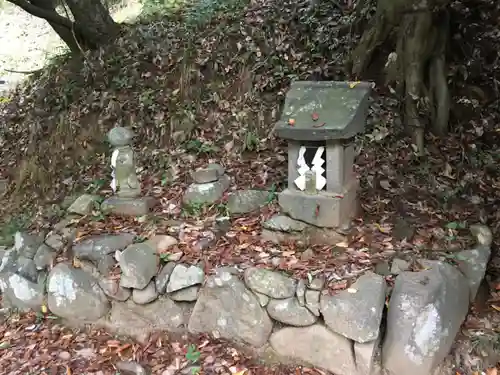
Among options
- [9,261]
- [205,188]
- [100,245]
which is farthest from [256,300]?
[9,261]

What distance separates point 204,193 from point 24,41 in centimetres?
1012

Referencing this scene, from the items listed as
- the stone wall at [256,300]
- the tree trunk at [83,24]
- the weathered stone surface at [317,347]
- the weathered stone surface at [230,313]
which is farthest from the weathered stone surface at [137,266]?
the tree trunk at [83,24]

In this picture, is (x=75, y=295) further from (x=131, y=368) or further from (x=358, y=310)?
(x=358, y=310)

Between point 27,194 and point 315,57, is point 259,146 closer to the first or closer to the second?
point 315,57

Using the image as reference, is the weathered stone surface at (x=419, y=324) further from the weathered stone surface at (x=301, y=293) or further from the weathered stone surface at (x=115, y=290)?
the weathered stone surface at (x=115, y=290)

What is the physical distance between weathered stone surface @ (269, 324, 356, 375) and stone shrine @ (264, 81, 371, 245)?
907mm

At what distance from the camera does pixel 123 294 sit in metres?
4.11

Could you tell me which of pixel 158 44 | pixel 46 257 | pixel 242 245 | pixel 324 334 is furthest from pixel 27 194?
pixel 324 334

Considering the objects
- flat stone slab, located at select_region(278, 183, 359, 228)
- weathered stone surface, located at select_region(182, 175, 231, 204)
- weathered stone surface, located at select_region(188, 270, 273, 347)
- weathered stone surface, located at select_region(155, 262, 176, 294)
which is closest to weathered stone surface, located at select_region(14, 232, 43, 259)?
weathered stone surface, located at select_region(155, 262, 176, 294)

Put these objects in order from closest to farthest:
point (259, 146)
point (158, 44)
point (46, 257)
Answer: point (46, 257) → point (259, 146) → point (158, 44)

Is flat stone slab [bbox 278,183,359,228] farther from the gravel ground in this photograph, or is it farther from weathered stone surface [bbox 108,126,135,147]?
the gravel ground

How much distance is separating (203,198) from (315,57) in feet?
8.63

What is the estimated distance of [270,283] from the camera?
365cm

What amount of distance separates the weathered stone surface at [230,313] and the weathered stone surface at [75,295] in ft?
2.98
